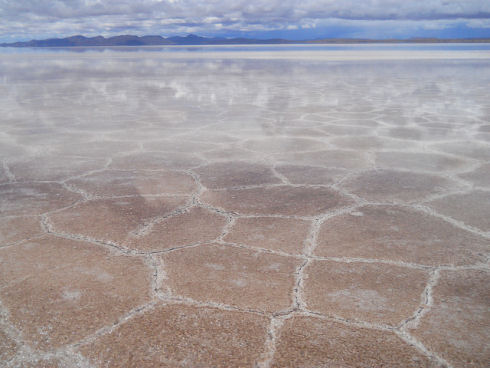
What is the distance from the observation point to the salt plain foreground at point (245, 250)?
4.28 ft

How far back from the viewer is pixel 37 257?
1807mm

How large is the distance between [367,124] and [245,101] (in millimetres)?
2471

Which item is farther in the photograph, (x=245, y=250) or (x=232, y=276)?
(x=245, y=250)

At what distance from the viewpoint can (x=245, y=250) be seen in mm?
1885

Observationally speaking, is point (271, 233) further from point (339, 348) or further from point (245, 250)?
point (339, 348)

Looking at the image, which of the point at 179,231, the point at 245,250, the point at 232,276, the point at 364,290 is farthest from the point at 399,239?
the point at 179,231

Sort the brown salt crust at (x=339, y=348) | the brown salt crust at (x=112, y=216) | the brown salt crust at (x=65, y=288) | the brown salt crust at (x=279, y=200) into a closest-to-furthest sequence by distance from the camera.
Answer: the brown salt crust at (x=339, y=348)
the brown salt crust at (x=65, y=288)
the brown salt crust at (x=112, y=216)
the brown salt crust at (x=279, y=200)

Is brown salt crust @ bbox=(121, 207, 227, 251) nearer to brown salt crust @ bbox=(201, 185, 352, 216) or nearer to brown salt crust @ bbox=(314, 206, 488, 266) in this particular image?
brown salt crust @ bbox=(201, 185, 352, 216)

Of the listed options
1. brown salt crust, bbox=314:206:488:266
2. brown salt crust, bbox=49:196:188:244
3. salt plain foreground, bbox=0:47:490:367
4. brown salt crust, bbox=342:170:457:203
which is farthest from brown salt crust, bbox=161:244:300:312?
brown salt crust, bbox=342:170:457:203

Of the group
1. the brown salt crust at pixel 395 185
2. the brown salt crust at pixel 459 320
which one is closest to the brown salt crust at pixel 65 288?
the brown salt crust at pixel 459 320

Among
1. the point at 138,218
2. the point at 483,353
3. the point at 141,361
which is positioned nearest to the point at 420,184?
the point at 483,353

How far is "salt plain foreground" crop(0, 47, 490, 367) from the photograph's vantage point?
130 cm

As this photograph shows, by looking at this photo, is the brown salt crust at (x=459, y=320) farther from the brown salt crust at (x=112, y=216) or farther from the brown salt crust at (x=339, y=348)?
the brown salt crust at (x=112, y=216)

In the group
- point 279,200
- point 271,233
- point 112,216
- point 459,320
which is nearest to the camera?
point 459,320
